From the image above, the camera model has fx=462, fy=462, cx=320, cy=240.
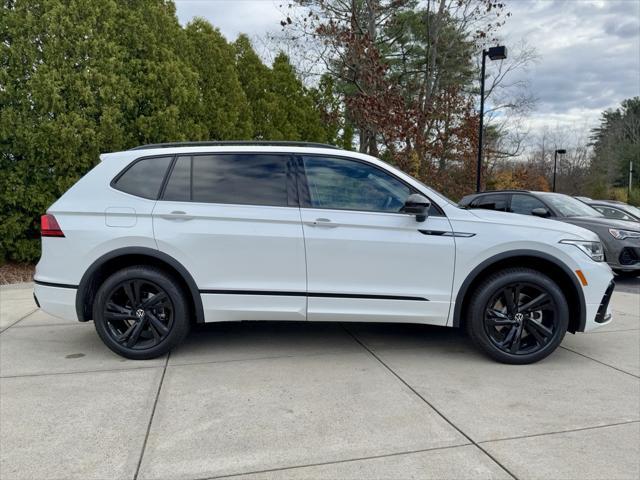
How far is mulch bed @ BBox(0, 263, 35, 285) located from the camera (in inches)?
313

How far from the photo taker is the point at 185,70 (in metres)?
9.66

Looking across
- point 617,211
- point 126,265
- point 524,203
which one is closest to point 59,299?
point 126,265

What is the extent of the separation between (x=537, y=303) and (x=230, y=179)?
110 inches

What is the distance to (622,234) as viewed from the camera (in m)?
8.00

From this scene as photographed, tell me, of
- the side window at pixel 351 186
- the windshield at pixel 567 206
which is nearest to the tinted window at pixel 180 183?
the side window at pixel 351 186

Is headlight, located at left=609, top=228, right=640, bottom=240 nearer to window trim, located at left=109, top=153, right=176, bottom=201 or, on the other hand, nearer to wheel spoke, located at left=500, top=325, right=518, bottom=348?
wheel spoke, located at left=500, top=325, right=518, bottom=348

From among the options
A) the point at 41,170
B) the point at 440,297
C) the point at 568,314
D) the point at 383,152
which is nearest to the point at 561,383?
the point at 568,314

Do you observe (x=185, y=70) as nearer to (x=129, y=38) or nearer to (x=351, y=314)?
(x=129, y=38)

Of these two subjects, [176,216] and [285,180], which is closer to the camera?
[176,216]

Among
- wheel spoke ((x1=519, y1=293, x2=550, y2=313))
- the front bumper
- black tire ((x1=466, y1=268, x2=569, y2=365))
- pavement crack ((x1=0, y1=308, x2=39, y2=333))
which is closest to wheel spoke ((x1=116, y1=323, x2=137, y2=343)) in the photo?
pavement crack ((x1=0, y1=308, x2=39, y2=333))

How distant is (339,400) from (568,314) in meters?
2.11

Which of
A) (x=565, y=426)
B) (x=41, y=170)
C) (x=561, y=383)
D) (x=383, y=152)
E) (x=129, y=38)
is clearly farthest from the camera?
(x=383, y=152)

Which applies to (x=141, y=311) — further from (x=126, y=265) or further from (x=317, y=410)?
(x=317, y=410)

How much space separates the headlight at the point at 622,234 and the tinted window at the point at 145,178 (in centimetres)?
758
